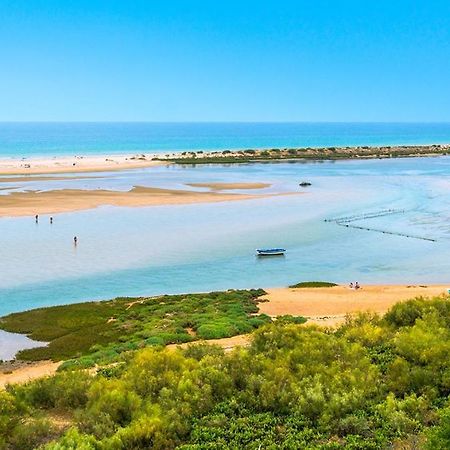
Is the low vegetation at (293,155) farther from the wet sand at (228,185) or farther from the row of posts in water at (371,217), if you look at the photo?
the row of posts in water at (371,217)

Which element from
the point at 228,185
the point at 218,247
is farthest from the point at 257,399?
the point at 228,185

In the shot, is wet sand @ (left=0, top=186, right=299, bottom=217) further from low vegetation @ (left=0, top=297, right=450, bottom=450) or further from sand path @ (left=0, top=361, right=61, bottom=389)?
low vegetation @ (left=0, top=297, right=450, bottom=450)

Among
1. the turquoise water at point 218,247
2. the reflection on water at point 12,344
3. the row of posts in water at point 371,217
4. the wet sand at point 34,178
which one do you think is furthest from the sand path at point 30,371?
the wet sand at point 34,178

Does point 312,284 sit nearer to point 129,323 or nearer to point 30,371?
point 129,323

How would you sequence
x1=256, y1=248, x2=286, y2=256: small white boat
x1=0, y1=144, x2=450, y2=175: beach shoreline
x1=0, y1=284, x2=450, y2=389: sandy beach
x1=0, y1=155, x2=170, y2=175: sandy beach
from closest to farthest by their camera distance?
x1=0, y1=284, x2=450, y2=389: sandy beach
x1=256, y1=248, x2=286, y2=256: small white boat
x1=0, y1=155, x2=170, y2=175: sandy beach
x1=0, y1=144, x2=450, y2=175: beach shoreline

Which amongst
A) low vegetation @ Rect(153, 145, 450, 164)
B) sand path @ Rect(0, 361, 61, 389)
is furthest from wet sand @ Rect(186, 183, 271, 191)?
sand path @ Rect(0, 361, 61, 389)

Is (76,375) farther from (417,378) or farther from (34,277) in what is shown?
(34,277)
